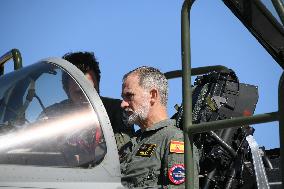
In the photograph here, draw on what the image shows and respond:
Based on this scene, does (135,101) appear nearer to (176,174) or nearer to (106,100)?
(106,100)

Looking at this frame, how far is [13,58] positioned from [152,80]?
1071mm

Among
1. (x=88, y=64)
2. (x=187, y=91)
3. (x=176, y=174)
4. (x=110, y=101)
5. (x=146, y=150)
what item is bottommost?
(x=176, y=174)

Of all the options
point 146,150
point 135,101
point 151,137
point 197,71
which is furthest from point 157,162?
point 197,71

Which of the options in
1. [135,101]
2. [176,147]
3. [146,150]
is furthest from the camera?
[135,101]

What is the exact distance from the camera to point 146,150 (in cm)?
328

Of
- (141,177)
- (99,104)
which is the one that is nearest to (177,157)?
(141,177)

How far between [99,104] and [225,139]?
1556mm

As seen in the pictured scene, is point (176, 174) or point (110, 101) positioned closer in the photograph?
point (176, 174)

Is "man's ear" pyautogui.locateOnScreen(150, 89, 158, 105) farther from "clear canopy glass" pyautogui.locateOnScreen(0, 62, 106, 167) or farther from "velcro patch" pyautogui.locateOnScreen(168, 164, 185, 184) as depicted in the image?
"clear canopy glass" pyautogui.locateOnScreen(0, 62, 106, 167)

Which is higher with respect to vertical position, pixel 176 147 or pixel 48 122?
pixel 48 122

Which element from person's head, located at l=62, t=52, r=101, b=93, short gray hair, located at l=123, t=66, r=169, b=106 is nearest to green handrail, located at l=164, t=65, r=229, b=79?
short gray hair, located at l=123, t=66, r=169, b=106

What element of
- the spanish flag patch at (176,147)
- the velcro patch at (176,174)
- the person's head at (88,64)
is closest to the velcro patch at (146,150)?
the spanish flag patch at (176,147)

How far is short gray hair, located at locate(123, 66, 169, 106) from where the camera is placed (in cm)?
364

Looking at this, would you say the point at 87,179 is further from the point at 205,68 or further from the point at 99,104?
the point at 205,68
